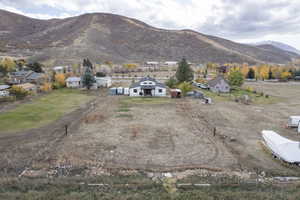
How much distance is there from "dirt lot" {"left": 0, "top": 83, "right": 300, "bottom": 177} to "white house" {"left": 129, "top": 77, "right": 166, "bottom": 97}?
32.2 feet

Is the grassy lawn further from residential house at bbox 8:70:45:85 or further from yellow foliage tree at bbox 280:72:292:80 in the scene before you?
yellow foliage tree at bbox 280:72:292:80

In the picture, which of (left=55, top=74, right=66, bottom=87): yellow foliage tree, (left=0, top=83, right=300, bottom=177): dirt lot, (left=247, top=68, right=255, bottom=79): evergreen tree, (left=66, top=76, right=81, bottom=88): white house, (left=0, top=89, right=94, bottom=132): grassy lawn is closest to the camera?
(left=0, top=83, right=300, bottom=177): dirt lot

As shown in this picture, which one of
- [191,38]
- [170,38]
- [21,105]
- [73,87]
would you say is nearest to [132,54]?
[170,38]

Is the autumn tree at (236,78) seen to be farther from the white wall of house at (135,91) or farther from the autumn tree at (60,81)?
the autumn tree at (60,81)

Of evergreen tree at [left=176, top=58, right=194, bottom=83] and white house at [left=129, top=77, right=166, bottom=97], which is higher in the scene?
evergreen tree at [left=176, top=58, right=194, bottom=83]

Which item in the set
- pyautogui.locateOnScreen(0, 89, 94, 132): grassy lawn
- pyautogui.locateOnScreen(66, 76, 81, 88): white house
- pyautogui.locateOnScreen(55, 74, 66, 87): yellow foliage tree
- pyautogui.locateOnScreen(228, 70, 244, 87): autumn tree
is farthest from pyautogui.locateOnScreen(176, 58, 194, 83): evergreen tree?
pyautogui.locateOnScreen(55, 74, 66, 87): yellow foliage tree

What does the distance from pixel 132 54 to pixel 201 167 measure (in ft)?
425

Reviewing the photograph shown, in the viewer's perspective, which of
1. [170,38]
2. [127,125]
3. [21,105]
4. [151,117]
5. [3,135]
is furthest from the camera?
[170,38]

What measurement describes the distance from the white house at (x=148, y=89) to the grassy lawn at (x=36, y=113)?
→ 8.70 meters

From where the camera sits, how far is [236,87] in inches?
1892

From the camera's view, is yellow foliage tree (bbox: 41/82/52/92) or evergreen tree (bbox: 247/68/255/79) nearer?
yellow foliage tree (bbox: 41/82/52/92)

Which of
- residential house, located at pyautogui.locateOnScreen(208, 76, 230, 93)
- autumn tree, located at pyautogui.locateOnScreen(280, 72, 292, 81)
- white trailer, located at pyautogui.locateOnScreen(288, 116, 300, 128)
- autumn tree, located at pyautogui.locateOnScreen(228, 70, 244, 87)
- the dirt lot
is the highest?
autumn tree, located at pyautogui.locateOnScreen(280, 72, 292, 81)

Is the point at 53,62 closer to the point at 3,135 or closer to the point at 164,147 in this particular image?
the point at 3,135

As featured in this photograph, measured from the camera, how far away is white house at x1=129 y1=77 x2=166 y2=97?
36162 mm
